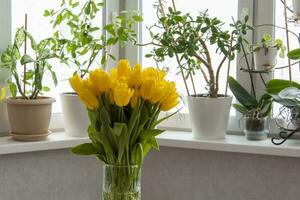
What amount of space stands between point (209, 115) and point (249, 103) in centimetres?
16

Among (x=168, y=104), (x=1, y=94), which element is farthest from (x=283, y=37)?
(x=1, y=94)

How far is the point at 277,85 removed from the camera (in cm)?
182

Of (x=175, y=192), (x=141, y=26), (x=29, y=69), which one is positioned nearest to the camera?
(x=29, y=69)

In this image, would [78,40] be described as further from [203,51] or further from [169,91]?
[169,91]

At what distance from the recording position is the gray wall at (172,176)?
178cm

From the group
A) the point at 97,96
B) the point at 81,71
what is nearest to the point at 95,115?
the point at 97,96

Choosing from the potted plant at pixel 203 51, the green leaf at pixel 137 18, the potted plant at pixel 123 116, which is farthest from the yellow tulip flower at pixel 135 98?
the green leaf at pixel 137 18

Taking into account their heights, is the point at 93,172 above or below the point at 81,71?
below

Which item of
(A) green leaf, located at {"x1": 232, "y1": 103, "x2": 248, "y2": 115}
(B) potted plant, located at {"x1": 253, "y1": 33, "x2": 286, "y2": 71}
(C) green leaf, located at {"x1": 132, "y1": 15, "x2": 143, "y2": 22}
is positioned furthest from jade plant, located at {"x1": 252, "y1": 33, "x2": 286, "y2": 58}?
(C) green leaf, located at {"x1": 132, "y1": 15, "x2": 143, "y2": 22}

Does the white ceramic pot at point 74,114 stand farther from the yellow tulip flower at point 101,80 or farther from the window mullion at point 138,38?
the yellow tulip flower at point 101,80

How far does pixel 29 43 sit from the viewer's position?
191 cm

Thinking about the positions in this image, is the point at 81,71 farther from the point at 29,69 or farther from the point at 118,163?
the point at 118,163

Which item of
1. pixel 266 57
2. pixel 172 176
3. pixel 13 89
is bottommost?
pixel 172 176

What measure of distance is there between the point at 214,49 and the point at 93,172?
70 cm
